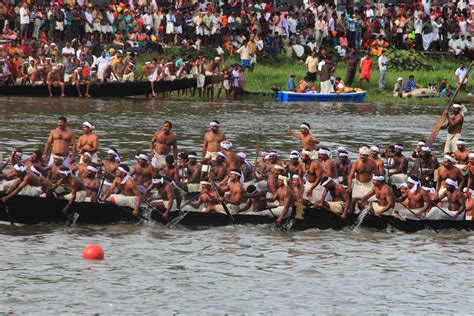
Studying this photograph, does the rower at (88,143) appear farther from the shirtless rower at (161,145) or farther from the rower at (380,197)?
the rower at (380,197)

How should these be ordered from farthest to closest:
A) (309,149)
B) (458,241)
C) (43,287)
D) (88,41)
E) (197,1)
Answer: (197,1) → (88,41) → (309,149) → (458,241) → (43,287)

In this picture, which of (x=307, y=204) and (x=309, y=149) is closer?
(x=307, y=204)

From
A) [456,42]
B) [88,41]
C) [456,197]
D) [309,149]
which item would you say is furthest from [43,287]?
[456,42]

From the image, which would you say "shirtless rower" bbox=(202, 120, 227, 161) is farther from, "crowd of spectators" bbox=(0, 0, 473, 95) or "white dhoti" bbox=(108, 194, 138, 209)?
"crowd of spectators" bbox=(0, 0, 473, 95)

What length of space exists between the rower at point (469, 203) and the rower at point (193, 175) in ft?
16.7

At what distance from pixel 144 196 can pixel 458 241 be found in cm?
559

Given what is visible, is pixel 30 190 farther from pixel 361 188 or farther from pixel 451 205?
pixel 451 205

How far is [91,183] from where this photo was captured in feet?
81.8

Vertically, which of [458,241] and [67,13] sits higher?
[67,13]

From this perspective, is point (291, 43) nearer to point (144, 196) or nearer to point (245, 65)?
point (245, 65)

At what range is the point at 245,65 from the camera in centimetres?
4588

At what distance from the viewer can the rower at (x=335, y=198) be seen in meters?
24.7

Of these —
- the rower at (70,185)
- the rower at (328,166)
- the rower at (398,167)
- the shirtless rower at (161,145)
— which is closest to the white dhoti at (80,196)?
the rower at (70,185)

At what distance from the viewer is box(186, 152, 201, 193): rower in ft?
87.4
